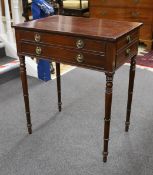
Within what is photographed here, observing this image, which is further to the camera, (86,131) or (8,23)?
(8,23)

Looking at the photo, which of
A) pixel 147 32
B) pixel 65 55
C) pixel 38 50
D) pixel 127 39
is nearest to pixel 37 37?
pixel 38 50

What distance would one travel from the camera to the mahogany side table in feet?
3.94

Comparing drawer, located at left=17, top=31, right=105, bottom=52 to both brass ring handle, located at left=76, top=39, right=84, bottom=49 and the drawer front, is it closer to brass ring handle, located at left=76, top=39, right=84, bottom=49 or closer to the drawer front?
brass ring handle, located at left=76, top=39, right=84, bottom=49

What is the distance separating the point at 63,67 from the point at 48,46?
1621 millimetres

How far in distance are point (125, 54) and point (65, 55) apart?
1.03 feet

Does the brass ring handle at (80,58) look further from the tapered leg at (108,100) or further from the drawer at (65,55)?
the tapered leg at (108,100)

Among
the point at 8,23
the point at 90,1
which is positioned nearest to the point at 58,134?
the point at 8,23

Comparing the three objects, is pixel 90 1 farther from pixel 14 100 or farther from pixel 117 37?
pixel 117 37

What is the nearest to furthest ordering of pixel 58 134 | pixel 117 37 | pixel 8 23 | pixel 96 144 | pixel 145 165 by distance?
pixel 117 37 < pixel 145 165 < pixel 96 144 < pixel 58 134 < pixel 8 23

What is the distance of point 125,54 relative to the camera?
4.34 feet

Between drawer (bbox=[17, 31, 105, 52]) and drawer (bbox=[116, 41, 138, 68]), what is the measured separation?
0.35 ft

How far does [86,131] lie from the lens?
1806mm

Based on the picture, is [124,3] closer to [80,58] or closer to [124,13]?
[124,13]

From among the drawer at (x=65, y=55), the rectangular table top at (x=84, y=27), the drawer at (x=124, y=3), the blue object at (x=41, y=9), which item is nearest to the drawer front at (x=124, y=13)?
the drawer at (x=124, y=3)
